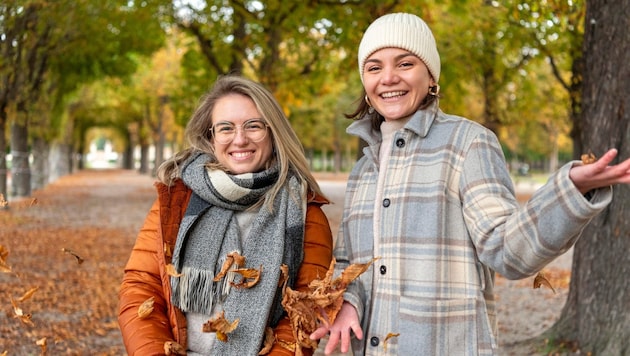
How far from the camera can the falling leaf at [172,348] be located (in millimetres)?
2389

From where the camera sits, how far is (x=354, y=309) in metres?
2.33

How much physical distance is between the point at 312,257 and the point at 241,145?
52 cm

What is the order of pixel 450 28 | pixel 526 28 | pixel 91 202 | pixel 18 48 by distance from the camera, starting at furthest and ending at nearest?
1. pixel 91 202
2. pixel 450 28
3. pixel 18 48
4. pixel 526 28

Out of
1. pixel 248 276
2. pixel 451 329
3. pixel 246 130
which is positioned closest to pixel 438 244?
pixel 451 329

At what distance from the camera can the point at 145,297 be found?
2533 mm

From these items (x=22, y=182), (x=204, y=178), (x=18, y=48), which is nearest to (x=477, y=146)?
(x=204, y=178)

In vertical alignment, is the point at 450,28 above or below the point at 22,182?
above

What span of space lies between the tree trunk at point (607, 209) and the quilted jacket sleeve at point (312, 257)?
3.05 m

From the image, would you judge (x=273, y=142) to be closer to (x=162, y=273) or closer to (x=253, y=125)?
(x=253, y=125)

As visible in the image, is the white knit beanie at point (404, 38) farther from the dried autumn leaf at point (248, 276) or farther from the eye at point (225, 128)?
the dried autumn leaf at point (248, 276)

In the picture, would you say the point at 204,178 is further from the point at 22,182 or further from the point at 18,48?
the point at 22,182

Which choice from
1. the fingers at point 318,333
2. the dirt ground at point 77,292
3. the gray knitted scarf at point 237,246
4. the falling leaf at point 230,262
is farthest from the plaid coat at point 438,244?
the dirt ground at point 77,292

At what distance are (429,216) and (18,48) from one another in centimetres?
1566

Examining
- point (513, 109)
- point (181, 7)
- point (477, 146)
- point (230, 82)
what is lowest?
point (477, 146)
